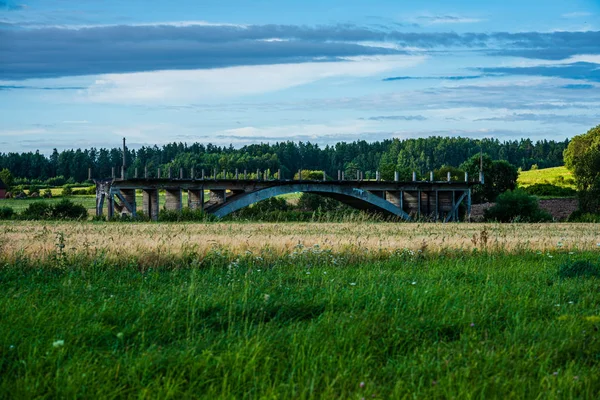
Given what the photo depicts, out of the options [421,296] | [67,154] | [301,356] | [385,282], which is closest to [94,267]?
[385,282]

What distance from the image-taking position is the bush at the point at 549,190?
4269 inches

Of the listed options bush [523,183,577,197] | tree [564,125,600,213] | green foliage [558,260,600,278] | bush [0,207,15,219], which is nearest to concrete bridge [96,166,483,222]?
bush [0,207,15,219]

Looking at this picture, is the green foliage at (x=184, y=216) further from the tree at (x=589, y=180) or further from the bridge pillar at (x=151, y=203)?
the tree at (x=589, y=180)

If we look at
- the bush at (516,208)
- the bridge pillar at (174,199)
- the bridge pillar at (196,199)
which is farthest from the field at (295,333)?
the bush at (516,208)

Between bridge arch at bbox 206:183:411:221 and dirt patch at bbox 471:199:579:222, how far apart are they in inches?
435

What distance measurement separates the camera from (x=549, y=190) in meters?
111

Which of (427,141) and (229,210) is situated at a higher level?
(427,141)

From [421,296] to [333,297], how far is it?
1232 millimetres

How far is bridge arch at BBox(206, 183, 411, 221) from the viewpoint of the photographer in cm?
5697

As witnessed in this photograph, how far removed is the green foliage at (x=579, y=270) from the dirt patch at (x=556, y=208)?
205 ft

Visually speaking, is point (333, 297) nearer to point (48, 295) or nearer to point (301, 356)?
point (301, 356)

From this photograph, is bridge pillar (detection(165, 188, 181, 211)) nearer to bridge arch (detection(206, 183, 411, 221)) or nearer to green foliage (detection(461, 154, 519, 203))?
bridge arch (detection(206, 183, 411, 221))

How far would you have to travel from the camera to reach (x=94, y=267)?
12.8m

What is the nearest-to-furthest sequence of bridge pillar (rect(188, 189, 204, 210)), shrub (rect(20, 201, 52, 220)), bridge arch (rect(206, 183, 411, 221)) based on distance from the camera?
shrub (rect(20, 201, 52, 220)) < bridge pillar (rect(188, 189, 204, 210)) < bridge arch (rect(206, 183, 411, 221))
